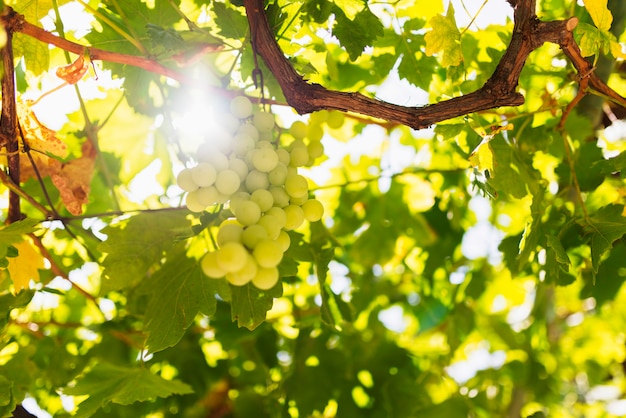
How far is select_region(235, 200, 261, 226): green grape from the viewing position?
2.56 ft

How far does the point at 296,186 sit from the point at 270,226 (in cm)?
12

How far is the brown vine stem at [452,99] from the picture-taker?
2.86 ft

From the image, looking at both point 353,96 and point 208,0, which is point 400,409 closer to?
point 353,96

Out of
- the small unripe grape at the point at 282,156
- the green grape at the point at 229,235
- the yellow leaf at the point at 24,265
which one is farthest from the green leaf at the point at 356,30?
the yellow leaf at the point at 24,265

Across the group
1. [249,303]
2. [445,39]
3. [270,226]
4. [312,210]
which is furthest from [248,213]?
[445,39]

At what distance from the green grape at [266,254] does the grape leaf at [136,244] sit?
1.64 ft

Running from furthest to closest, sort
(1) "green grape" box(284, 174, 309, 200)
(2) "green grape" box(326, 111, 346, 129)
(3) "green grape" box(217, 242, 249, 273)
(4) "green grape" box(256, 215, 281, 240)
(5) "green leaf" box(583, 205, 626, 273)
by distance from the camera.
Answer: (2) "green grape" box(326, 111, 346, 129) → (5) "green leaf" box(583, 205, 626, 273) → (1) "green grape" box(284, 174, 309, 200) → (4) "green grape" box(256, 215, 281, 240) → (3) "green grape" box(217, 242, 249, 273)

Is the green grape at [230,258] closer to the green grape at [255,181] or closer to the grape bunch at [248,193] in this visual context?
the grape bunch at [248,193]

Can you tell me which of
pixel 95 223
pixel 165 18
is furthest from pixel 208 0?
pixel 95 223

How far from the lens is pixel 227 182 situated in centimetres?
82

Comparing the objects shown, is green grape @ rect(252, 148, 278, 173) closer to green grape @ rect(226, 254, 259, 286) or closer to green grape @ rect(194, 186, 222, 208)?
green grape @ rect(194, 186, 222, 208)

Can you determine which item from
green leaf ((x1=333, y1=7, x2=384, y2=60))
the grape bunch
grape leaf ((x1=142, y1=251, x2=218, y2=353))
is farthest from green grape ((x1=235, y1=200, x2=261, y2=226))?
green leaf ((x1=333, y1=7, x2=384, y2=60))

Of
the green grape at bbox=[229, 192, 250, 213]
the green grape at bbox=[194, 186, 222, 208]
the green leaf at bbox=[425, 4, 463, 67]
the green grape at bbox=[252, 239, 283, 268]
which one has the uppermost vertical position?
the green leaf at bbox=[425, 4, 463, 67]

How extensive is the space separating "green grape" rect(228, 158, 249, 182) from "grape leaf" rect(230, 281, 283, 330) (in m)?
0.28
